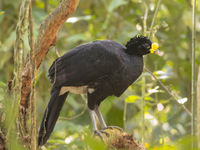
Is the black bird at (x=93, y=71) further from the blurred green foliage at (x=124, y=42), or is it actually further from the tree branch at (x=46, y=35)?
the blurred green foliage at (x=124, y=42)

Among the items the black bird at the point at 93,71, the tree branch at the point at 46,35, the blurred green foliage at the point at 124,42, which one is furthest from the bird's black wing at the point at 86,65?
the blurred green foliage at the point at 124,42

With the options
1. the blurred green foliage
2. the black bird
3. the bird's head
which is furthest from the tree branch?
the blurred green foliage

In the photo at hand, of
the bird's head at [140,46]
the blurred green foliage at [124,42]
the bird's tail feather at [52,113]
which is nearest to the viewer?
the bird's tail feather at [52,113]

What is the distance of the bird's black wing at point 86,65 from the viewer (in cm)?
271

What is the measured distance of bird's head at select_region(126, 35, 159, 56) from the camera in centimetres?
286

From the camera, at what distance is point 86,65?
2.73 m

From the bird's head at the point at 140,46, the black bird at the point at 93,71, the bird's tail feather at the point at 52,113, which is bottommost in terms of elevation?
the bird's tail feather at the point at 52,113

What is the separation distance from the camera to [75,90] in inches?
116

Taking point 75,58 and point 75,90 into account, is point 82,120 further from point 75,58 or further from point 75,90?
point 75,58

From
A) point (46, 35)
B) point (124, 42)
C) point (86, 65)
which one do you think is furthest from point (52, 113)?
point (124, 42)

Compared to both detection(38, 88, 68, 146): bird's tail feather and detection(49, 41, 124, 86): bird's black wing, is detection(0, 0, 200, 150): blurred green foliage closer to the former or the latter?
detection(38, 88, 68, 146): bird's tail feather

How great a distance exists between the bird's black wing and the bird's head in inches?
7.5

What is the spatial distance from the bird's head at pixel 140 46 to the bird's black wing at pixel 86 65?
190 mm

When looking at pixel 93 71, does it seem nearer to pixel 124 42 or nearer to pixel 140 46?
pixel 140 46
